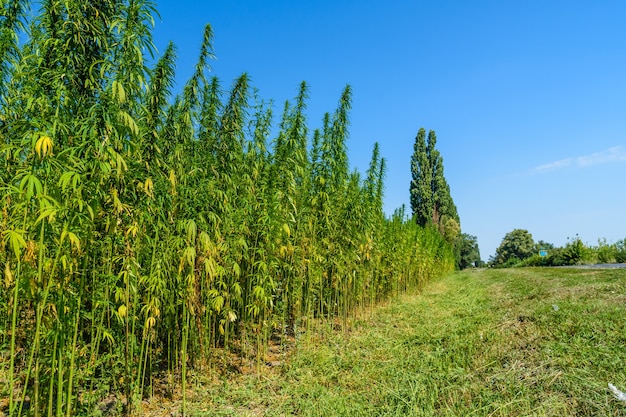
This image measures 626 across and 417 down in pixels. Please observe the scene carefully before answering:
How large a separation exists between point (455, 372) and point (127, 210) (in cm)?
355

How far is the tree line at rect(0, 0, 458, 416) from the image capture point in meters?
2.62

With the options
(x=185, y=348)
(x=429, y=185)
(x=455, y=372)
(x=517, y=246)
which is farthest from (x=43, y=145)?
(x=517, y=246)

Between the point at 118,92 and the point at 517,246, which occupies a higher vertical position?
the point at 517,246

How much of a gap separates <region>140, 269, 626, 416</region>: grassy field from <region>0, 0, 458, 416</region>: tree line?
2.42 feet

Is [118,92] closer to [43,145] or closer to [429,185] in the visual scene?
[43,145]

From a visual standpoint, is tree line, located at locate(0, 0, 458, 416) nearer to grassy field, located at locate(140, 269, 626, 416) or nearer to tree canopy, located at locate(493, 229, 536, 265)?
grassy field, located at locate(140, 269, 626, 416)

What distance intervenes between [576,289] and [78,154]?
8.94 metres

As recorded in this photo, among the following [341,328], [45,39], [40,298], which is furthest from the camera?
[341,328]

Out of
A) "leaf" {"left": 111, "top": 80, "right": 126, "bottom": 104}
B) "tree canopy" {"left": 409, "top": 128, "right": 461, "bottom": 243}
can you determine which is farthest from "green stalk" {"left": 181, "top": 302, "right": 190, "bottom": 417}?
"tree canopy" {"left": 409, "top": 128, "right": 461, "bottom": 243}

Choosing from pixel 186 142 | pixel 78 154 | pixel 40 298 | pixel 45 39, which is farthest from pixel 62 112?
pixel 186 142

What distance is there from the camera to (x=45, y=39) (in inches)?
108

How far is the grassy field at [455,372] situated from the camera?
10.8 feet

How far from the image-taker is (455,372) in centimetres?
411

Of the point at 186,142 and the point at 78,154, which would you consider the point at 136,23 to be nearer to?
→ the point at 78,154
